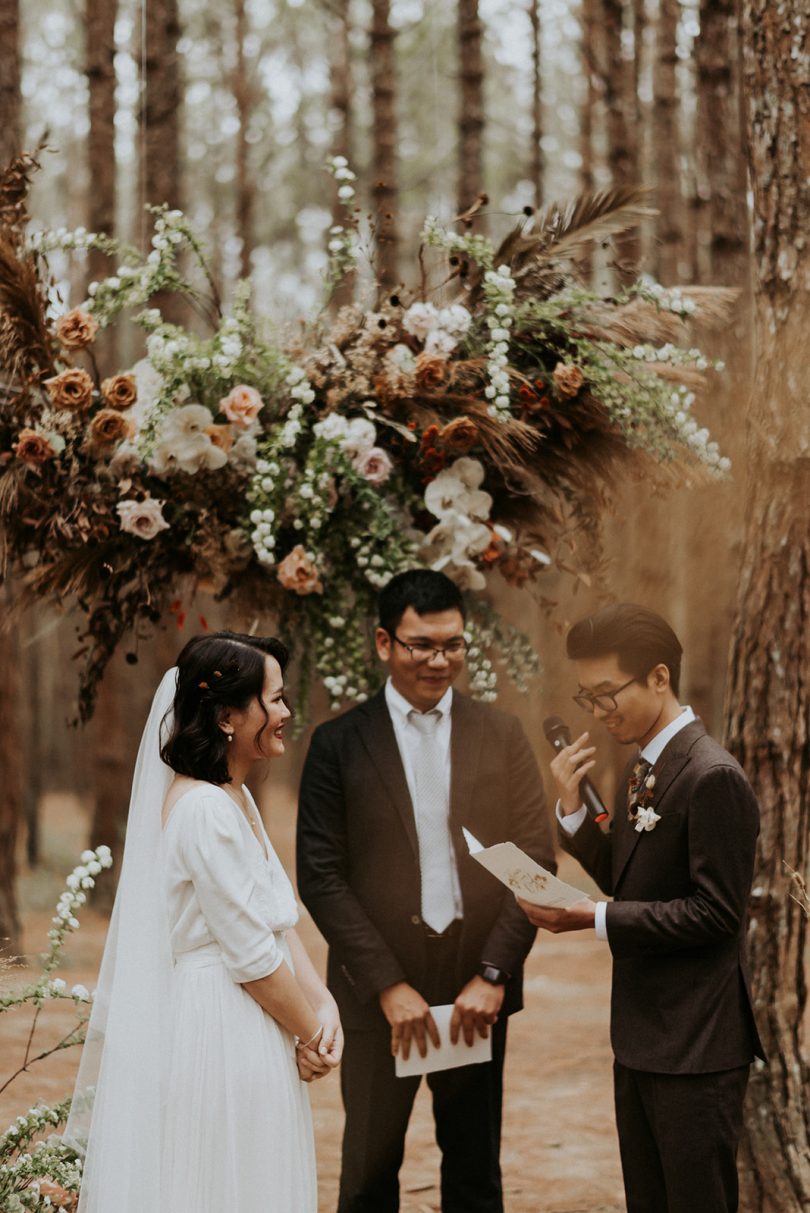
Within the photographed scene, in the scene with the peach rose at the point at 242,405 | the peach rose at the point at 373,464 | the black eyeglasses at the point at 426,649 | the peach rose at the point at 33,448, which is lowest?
the black eyeglasses at the point at 426,649

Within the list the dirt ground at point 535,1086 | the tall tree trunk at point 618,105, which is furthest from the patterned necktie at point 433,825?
the tall tree trunk at point 618,105

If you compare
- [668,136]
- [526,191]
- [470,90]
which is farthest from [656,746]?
[526,191]

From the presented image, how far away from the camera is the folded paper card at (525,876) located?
322cm

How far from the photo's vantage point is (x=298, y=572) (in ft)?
13.5

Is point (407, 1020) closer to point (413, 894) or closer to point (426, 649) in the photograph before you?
point (413, 894)

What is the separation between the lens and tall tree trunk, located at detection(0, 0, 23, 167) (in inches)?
331

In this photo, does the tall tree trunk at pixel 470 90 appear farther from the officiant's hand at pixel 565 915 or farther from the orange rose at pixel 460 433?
the officiant's hand at pixel 565 915

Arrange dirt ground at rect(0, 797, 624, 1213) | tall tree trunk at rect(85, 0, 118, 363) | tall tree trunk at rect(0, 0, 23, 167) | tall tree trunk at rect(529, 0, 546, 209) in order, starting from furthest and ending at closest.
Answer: tall tree trunk at rect(529, 0, 546, 209) < tall tree trunk at rect(85, 0, 118, 363) < tall tree trunk at rect(0, 0, 23, 167) < dirt ground at rect(0, 797, 624, 1213)

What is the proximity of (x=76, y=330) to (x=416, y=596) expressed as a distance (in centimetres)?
133

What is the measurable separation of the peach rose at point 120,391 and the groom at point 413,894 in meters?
0.99

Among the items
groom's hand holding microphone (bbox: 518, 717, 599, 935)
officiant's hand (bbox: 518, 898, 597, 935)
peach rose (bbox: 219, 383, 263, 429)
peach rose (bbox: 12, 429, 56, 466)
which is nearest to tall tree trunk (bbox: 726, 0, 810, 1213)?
groom's hand holding microphone (bbox: 518, 717, 599, 935)

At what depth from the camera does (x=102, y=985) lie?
131 inches

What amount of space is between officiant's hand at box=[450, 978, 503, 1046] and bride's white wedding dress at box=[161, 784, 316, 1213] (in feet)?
2.60

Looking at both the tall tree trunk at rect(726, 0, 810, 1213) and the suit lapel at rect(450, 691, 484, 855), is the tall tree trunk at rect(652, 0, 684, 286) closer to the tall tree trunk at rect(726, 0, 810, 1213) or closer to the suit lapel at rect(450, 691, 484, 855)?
the tall tree trunk at rect(726, 0, 810, 1213)
